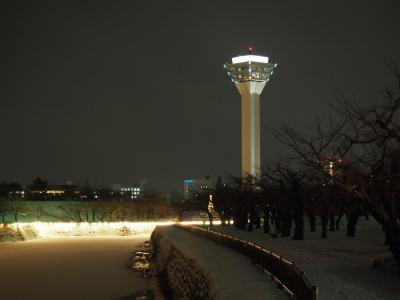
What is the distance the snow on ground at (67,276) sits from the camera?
25344mm

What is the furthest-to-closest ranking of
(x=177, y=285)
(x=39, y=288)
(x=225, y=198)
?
1. (x=225, y=198)
2. (x=39, y=288)
3. (x=177, y=285)

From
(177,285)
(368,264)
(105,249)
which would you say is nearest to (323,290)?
(368,264)

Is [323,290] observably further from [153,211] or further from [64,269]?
[153,211]

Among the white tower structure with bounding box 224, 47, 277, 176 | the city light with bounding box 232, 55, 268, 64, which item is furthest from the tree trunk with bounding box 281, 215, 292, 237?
the city light with bounding box 232, 55, 268, 64

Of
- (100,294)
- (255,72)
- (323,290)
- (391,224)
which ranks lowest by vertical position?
(100,294)

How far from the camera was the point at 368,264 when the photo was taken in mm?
18500

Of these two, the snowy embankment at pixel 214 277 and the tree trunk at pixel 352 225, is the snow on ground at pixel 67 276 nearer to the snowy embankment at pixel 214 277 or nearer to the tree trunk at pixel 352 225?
the snowy embankment at pixel 214 277

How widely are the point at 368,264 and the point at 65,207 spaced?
8244cm

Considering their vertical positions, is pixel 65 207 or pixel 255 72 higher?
pixel 255 72

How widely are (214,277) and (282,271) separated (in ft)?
9.95

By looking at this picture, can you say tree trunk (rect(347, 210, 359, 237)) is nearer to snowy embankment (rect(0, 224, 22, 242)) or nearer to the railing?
the railing

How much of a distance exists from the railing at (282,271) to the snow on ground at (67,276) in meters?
8.07

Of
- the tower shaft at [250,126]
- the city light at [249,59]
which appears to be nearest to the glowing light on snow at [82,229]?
the tower shaft at [250,126]

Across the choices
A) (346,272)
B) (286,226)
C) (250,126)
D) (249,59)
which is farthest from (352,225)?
(249,59)
